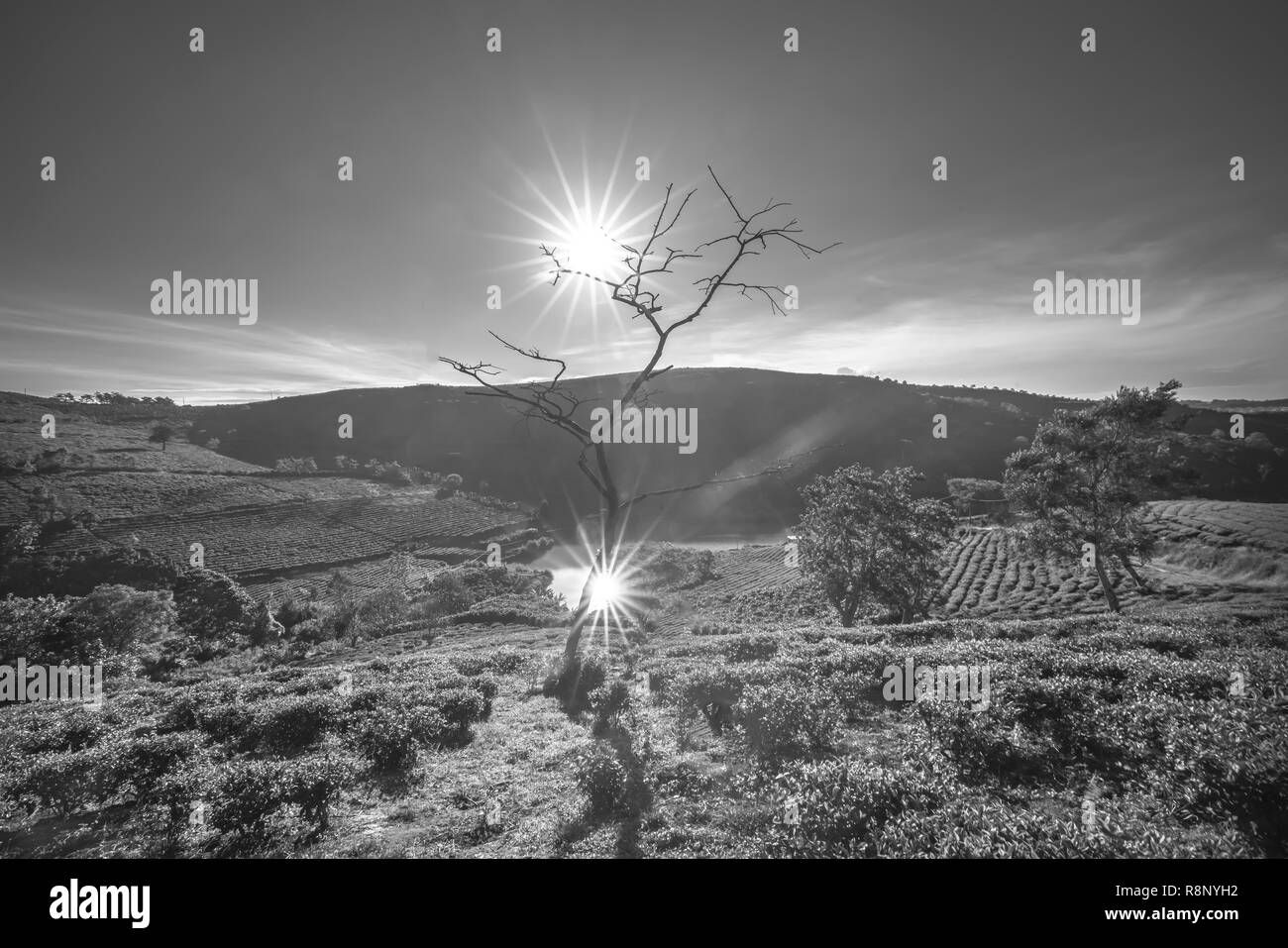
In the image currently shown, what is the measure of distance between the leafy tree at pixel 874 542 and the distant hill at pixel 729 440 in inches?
3594

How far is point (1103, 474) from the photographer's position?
105ft

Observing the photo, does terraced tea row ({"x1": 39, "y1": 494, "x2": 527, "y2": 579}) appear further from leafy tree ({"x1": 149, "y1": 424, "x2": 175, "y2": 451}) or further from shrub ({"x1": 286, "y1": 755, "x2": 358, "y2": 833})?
shrub ({"x1": 286, "y1": 755, "x2": 358, "y2": 833})

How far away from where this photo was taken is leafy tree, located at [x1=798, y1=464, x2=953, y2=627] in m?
31.5

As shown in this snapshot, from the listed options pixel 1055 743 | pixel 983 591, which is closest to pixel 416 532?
pixel 983 591

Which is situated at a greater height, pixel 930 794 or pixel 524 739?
pixel 930 794

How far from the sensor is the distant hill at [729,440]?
135000 millimetres

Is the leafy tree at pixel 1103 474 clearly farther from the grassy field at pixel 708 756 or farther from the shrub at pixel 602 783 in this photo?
the shrub at pixel 602 783

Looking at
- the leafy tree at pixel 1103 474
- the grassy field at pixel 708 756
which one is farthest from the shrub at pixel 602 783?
the leafy tree at pixel 1103 474

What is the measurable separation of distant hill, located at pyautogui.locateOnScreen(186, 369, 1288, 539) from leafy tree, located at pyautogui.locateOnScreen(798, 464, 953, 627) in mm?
91279

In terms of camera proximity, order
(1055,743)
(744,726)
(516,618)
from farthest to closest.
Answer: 1. (516,618)
2. (744,726)
3. (1055,743)

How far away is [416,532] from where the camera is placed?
385ft

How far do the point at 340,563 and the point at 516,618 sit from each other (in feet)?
236

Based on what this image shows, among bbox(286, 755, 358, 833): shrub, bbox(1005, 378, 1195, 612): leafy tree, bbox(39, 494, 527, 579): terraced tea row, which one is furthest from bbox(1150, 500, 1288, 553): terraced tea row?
bbox(39, 494, 527, 579): terraced tea row
